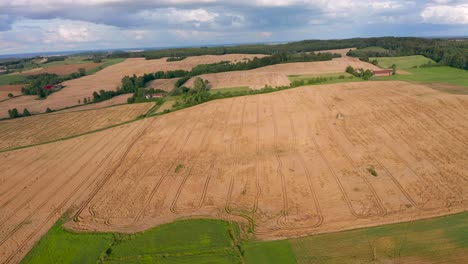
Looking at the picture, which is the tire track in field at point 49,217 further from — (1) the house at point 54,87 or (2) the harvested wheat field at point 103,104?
(1) the house at point 54,87

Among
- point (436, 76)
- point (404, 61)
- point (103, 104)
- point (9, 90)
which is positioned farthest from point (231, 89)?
point (9, 90)

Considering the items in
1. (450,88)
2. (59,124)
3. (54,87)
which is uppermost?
(450,88)

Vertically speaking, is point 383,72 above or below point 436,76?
above

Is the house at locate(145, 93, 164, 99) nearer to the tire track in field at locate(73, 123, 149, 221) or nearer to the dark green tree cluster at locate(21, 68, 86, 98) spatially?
the tire track in field at locate(73, 123, 149, 221)

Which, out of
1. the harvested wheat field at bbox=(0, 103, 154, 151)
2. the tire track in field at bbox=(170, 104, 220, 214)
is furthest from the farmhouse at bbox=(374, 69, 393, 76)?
the harvested wheat field at bbox=(0, 103, 154, 151)

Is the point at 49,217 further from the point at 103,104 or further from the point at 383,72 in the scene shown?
the point at 383,72

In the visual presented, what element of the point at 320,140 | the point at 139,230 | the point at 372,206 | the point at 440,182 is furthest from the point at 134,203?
the point at 440,182

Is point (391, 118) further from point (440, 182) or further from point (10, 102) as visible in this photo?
point (10, 102)
